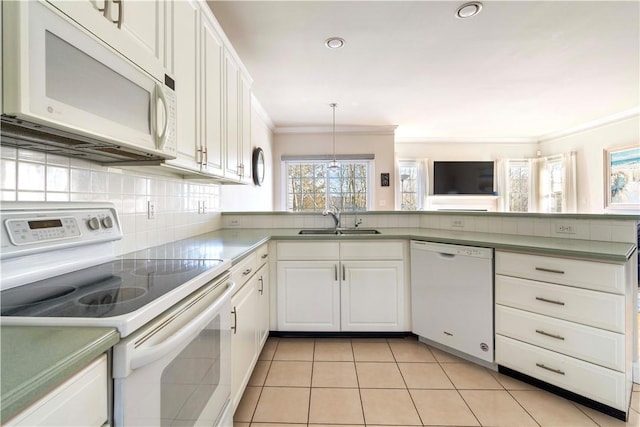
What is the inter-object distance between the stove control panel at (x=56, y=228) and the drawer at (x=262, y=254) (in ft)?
2.78

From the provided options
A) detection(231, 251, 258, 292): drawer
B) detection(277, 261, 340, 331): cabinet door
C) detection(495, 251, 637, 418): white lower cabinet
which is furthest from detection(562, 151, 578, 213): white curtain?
detection(231, 251, 258, 292): drawer

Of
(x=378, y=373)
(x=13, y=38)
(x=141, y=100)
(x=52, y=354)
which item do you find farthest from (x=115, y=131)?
(x=378, y=373)

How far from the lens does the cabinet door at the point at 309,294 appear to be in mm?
2258

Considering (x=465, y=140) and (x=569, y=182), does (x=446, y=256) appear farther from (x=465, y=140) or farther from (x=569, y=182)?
(x=569, y=182)

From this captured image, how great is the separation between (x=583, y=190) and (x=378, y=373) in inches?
237

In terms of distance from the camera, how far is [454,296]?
2.01 metres

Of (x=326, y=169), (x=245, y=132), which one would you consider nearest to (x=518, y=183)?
(x=326, y=169)

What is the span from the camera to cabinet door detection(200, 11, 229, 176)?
163cm

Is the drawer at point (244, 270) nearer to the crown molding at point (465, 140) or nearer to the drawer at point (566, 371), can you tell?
the drawer at point (566, 371)

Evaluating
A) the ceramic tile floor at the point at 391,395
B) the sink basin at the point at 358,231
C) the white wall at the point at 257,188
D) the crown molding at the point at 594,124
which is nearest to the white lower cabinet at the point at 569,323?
the ceramic tile floor at the point at 391,395

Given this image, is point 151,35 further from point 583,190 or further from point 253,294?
point 583,190

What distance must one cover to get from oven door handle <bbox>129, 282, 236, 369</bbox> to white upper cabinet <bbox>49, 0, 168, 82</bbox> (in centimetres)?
87

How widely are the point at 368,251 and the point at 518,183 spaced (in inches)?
229

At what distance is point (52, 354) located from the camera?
1.63ft
